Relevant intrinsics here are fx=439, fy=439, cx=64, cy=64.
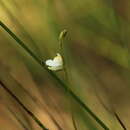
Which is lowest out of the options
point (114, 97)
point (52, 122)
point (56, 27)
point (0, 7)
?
point (52, 122)

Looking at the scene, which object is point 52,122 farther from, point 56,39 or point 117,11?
point 117,11

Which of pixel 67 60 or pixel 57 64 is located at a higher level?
pixel 67 60

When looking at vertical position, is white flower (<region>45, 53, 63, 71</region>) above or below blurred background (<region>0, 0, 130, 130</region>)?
below

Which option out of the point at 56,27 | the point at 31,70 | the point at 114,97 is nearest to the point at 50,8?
the point at 56,27

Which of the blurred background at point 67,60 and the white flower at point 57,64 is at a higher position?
the blurred background at point 67,60

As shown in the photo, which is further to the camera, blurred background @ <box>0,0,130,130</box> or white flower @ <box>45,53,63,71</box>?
blurred background @ <box>0,0,130,130</box>

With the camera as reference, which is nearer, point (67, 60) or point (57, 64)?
point (57, 64)

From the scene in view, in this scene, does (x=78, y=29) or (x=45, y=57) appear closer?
(x=45, y=57)

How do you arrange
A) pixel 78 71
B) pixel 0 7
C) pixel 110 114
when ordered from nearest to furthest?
pixel 110 114 < pixel 78 71 < pixel 0 7
